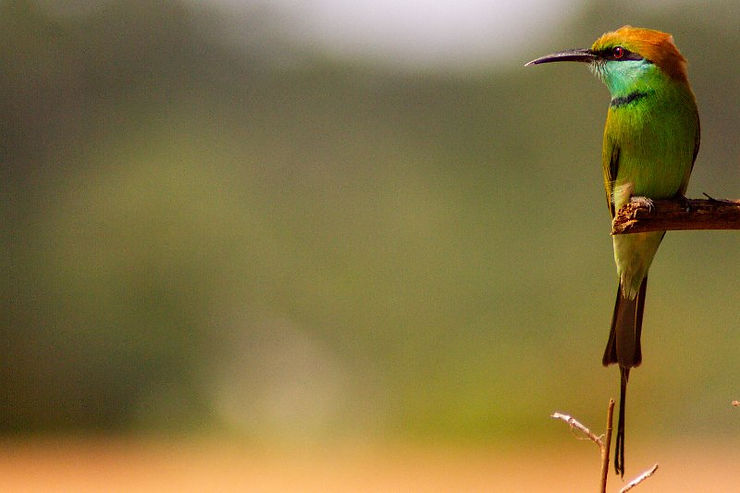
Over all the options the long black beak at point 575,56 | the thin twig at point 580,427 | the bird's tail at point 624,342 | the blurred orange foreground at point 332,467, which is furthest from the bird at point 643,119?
the blurred orange foreground at point 332,467

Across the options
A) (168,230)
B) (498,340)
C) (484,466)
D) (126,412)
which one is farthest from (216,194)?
(484,466)

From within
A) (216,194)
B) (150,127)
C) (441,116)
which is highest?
(441,116)

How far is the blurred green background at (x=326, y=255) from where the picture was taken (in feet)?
36.1

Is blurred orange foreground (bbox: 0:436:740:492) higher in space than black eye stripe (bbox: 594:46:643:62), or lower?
higher

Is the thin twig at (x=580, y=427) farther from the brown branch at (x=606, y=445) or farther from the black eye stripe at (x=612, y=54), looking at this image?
the black eye stripe at (x=612, y=54)

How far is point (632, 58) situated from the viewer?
220cm

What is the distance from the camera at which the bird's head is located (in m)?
2.18

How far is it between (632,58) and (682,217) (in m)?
0.62

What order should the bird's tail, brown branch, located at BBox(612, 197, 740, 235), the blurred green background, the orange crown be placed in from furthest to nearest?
the blurred green background → the orange crown → the bird's tail → brown branch, located at BBox(612, 197, 740, 235)

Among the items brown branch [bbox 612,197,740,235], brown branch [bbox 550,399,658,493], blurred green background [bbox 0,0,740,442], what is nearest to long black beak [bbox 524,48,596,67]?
brown branch [bbox 612,197,740,235]

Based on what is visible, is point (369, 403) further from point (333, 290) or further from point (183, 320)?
point (183, 320)

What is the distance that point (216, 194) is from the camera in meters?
12.9

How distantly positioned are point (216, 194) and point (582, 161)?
4.56 metres

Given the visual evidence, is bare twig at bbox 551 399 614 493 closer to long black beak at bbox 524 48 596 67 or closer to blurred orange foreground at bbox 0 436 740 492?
long black beak at bbox 524 48 596 67
